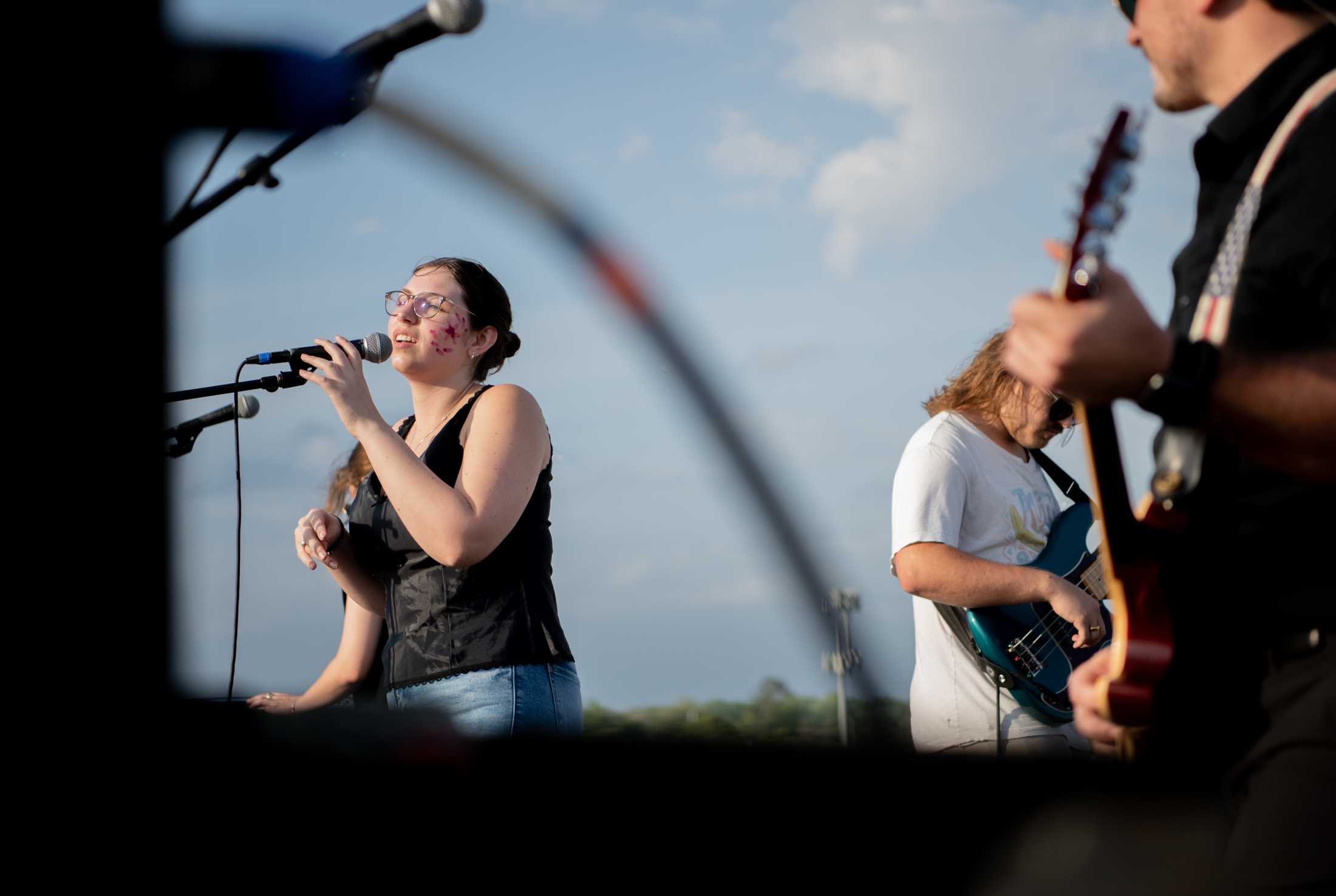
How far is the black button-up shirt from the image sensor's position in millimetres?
1226

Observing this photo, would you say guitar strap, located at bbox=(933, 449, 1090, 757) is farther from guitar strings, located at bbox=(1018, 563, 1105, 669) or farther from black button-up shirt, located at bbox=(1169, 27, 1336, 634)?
black button-up shirt, located at bbox=(1169, 27, 1336, 634)

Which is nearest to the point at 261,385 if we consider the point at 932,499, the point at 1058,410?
the point at 932,499

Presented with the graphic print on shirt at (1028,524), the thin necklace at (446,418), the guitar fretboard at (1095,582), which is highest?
the thin necklace at (446,418)

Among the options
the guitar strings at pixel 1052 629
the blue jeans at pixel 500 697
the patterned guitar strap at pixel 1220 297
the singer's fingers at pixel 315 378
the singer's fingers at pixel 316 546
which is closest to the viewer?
the patterned guitar strap at pixel 1220 297

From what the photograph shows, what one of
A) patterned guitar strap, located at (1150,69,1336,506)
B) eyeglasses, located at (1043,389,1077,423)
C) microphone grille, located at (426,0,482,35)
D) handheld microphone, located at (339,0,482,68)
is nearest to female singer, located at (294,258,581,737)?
handheld microphone, located at (339,0,482,68)

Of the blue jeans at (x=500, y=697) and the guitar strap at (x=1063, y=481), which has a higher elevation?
the guitar strap at (x=1063, y=481)

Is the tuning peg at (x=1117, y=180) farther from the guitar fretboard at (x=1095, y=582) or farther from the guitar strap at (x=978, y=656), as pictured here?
the guitar fretboard at (x=1095, y=582)

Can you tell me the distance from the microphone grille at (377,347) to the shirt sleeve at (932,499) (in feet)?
4.68

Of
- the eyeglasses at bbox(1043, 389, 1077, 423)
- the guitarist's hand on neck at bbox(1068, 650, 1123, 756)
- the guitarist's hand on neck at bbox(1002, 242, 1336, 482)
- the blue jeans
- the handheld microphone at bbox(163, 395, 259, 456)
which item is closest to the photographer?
the guitarist's hand on neck at bbox(1002, 242, 1336, 482)

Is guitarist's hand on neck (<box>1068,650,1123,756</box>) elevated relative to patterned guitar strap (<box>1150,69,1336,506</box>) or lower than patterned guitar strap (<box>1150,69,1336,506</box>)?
lower

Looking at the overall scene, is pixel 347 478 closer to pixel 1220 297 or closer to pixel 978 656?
pixel 978 656

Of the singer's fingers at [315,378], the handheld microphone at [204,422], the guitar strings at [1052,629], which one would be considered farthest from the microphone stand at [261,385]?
the guitar strings at [1052,629]

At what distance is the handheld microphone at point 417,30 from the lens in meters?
1.85

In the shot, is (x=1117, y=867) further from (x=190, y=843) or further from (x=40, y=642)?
(x=40, y=642)
